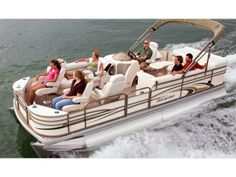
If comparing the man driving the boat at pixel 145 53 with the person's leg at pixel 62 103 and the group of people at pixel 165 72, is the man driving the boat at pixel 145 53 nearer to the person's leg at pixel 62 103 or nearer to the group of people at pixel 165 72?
the group of people at pixel 165 72

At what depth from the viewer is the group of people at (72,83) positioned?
22.9 ft

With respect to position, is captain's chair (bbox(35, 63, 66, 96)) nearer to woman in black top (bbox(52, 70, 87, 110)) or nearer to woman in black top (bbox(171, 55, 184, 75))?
woman in black top (bbox(52, 70, 87, 110))

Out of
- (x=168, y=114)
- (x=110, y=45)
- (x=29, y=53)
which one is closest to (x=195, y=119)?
(x=168, y=114)

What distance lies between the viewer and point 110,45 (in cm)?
1352

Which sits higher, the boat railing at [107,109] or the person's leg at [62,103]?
the person's leg at [62,103]

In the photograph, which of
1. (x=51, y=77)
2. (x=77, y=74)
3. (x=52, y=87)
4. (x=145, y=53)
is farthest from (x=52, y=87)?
(x=145, y=53)

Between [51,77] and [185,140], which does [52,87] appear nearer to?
[51,77]

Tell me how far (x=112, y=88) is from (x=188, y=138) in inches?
79.7

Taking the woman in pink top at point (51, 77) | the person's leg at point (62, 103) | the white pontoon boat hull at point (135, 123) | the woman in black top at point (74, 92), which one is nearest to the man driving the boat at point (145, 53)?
the white pontoon boat hull at point (135, 123)

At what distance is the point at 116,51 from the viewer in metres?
13.0

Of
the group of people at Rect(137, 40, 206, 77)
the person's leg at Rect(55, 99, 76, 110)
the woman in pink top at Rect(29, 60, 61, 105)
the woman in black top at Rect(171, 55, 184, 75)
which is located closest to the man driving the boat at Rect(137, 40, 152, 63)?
the group of people at Rect(137, 40, 206, 77)

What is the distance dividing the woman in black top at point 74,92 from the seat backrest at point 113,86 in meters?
0.63

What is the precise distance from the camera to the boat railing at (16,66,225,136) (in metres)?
6.71

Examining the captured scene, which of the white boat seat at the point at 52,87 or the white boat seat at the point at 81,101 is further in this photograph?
the white boat seat at the point at 52,87
